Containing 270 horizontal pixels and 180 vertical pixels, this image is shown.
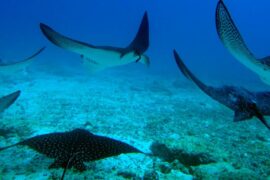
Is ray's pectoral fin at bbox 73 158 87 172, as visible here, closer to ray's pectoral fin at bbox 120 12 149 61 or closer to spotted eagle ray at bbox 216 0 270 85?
ray's pectoral fin at bbox 120 12 149 61

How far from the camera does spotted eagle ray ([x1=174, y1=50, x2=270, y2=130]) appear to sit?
3.25 meters

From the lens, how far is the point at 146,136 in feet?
18.7

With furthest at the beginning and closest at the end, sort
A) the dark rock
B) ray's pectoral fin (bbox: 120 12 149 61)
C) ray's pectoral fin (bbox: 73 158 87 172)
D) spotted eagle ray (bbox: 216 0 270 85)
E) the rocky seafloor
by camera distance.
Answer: ray's pectoral fin (bbox: 120 12 149 61) < the rocky seafloor < the dark rock < ray's pectoral fin (bbox: 73 158 87 172) < spotted eagle ray (bbox: 216 0 270 85)

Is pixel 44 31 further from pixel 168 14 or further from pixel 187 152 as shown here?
pixel 168 14

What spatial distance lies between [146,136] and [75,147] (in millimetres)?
2622

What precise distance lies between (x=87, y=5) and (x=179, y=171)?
96688 millimetres

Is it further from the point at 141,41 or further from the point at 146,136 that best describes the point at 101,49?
the point at 146,136

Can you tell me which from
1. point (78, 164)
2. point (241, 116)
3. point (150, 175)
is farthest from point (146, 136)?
point (241, 116)

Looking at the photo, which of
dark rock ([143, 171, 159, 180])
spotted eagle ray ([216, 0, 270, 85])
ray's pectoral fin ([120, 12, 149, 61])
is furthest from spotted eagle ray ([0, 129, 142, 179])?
spotted eagle ray ([216, 0, 270, 85])

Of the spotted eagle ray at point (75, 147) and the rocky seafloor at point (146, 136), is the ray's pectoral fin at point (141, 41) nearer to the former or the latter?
the spotted eagle ray at point (75, 147)

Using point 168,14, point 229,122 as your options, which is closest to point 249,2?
point 168,14

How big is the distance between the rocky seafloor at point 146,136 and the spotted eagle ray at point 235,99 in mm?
1285

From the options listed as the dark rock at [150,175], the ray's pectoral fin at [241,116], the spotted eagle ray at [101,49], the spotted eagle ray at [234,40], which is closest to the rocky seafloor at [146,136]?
the dark rock at [150,175]

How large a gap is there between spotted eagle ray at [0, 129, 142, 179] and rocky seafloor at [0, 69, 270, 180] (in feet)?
1.71
